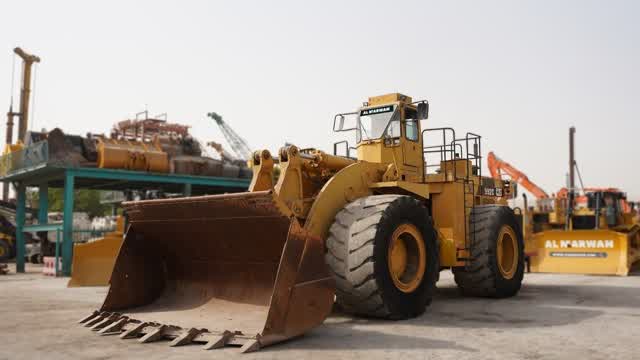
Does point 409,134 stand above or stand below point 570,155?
below

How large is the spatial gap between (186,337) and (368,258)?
235cm

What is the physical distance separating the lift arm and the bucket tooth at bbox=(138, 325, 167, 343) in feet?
99.9

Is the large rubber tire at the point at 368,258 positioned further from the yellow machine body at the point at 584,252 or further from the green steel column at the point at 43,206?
the green steel column at the point at 43,206

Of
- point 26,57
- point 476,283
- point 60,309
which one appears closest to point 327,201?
point 476,283

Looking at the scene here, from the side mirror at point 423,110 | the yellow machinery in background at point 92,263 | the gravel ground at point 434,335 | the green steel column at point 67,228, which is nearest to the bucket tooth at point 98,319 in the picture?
the gravel ground at point 434,335

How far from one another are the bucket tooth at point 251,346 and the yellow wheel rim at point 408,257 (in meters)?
2.57

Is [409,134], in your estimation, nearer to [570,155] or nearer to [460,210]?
[460,210]

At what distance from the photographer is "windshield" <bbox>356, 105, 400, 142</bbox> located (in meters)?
10.1

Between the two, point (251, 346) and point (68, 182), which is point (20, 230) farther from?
point (251, 346)

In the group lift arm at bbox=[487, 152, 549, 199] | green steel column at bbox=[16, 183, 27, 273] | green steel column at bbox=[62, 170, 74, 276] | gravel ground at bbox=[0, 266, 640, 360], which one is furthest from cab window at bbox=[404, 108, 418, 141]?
lift arm at bbox=[487, 152, 549, 199]

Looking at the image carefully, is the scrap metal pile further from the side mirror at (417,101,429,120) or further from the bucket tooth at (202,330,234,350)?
the bucket tooth at (202,330,234,350)

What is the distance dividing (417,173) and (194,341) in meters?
5.28

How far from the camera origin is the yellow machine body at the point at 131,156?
2158 centimetres

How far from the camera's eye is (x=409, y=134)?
10.2m
